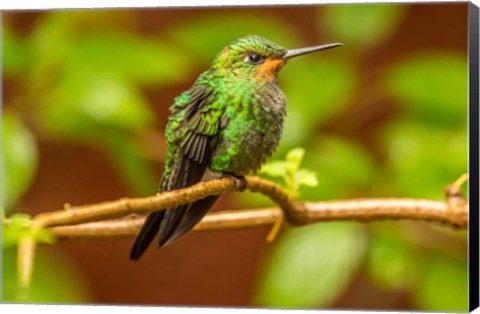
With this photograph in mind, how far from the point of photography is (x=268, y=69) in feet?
4.80

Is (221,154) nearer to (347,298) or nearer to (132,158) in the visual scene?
(132,158)

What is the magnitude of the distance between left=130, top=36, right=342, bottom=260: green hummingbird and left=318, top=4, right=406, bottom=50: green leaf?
36 centimetres

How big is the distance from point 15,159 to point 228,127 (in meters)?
0.53

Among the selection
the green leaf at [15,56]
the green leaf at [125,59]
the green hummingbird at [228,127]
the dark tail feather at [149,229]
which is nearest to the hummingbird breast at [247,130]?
the green hummingbird at [228,127]

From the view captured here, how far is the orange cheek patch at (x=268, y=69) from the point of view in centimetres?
146

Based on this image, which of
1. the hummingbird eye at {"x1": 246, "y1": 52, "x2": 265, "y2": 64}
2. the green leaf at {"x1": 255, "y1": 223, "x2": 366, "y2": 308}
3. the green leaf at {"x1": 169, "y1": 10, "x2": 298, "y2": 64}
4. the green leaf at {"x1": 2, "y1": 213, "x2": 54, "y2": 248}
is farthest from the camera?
the green leaf at {"x1": 169, "y1": 10, "x2": 298, "y2": 64}

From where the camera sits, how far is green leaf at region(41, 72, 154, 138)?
5.64 feet

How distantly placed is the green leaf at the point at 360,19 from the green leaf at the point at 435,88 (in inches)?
4.7

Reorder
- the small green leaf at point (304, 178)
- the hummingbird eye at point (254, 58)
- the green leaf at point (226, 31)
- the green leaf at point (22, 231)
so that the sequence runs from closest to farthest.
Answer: the green leaf at point (22, 231)
the small green leaf at point (304, 178)
the hummingbird eye at point (254, 58)
the green leaf at point (226, 31)

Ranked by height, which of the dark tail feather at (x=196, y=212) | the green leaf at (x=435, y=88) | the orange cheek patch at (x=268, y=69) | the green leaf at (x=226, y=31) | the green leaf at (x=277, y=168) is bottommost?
the dark tail feather at (x=196, y=212)

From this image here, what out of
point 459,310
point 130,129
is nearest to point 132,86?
point 130,129

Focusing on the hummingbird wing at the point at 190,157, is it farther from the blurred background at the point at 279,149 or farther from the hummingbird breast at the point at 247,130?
the blurred background at the point at 279,149

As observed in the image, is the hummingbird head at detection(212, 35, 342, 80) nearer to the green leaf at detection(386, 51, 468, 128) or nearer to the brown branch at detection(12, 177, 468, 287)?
the brown branch at detection(12, 177, 468, 287)

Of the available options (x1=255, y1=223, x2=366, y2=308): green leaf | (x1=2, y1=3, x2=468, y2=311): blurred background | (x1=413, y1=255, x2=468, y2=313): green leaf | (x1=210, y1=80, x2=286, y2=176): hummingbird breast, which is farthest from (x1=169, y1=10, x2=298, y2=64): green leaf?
(x1=413, y1=255, x2=468, y2=313): green leaf
